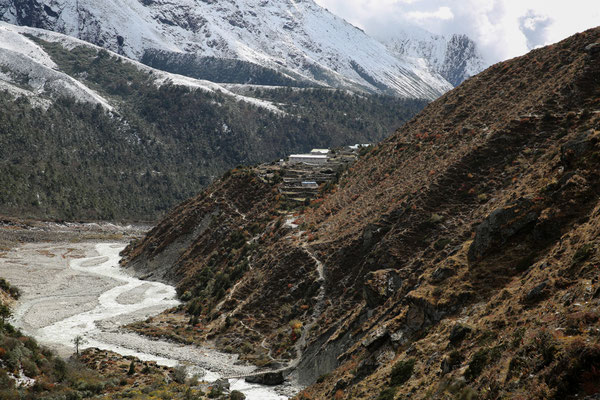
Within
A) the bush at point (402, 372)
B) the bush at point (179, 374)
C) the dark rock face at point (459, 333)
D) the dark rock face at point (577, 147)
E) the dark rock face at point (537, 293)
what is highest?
the dark rock face at point (577, 147)

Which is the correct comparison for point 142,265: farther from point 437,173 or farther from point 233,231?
point 437,173

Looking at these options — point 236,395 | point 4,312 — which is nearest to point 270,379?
point 236,395

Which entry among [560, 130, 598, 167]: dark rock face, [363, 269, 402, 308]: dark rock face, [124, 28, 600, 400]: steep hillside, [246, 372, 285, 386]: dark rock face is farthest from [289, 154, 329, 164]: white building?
[560, 130, 598, 167]: dark rock face

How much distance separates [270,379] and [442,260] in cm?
1722

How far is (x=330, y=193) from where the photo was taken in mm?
79688

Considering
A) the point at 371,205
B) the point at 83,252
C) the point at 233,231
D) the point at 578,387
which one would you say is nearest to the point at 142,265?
the point at 233,231

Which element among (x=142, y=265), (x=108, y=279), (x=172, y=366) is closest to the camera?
(x=172, y=366)

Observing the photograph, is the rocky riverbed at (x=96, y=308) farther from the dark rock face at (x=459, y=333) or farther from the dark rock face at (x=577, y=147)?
the dark rock face at (x=577, y=147)

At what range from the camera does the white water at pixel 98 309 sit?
49.3 meters

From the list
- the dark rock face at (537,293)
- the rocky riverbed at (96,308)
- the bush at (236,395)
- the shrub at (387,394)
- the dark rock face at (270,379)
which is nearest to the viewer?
the dark rock face at (537,293)

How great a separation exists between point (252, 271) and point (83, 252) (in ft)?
244

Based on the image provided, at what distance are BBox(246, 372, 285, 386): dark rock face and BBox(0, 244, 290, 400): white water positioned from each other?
0.69 metres

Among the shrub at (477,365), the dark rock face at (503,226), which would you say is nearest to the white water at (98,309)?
the dark rock face at (503,226)

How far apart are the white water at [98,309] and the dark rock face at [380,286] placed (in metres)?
9.92
